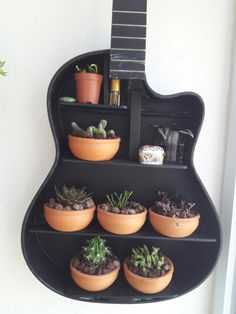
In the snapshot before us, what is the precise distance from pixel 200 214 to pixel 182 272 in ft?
0.73

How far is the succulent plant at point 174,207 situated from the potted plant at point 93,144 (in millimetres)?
228

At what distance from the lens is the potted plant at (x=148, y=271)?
0.78 m

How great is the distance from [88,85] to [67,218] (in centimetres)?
41

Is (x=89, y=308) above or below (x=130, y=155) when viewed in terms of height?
below

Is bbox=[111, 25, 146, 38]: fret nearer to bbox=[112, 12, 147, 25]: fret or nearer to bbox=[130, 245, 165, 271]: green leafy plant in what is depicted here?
bbox=[112, 12, 147, 25]: fret

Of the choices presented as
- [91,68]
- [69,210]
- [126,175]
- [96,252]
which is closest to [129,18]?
[91,68]

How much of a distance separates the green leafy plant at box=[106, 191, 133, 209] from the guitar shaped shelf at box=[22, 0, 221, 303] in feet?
0.08

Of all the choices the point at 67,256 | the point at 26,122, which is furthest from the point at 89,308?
the point at 26,122

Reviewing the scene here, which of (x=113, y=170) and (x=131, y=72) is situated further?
(x=113, y=170)

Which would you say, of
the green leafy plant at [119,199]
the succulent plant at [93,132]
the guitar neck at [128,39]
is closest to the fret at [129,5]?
the guitar neck at [128,39]

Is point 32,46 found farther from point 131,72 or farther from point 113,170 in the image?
point 113,170

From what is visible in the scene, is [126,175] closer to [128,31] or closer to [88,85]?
[88,85]

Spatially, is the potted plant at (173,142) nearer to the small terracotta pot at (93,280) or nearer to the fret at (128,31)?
the fret at (128,31)

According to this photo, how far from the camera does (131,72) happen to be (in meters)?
0.73
